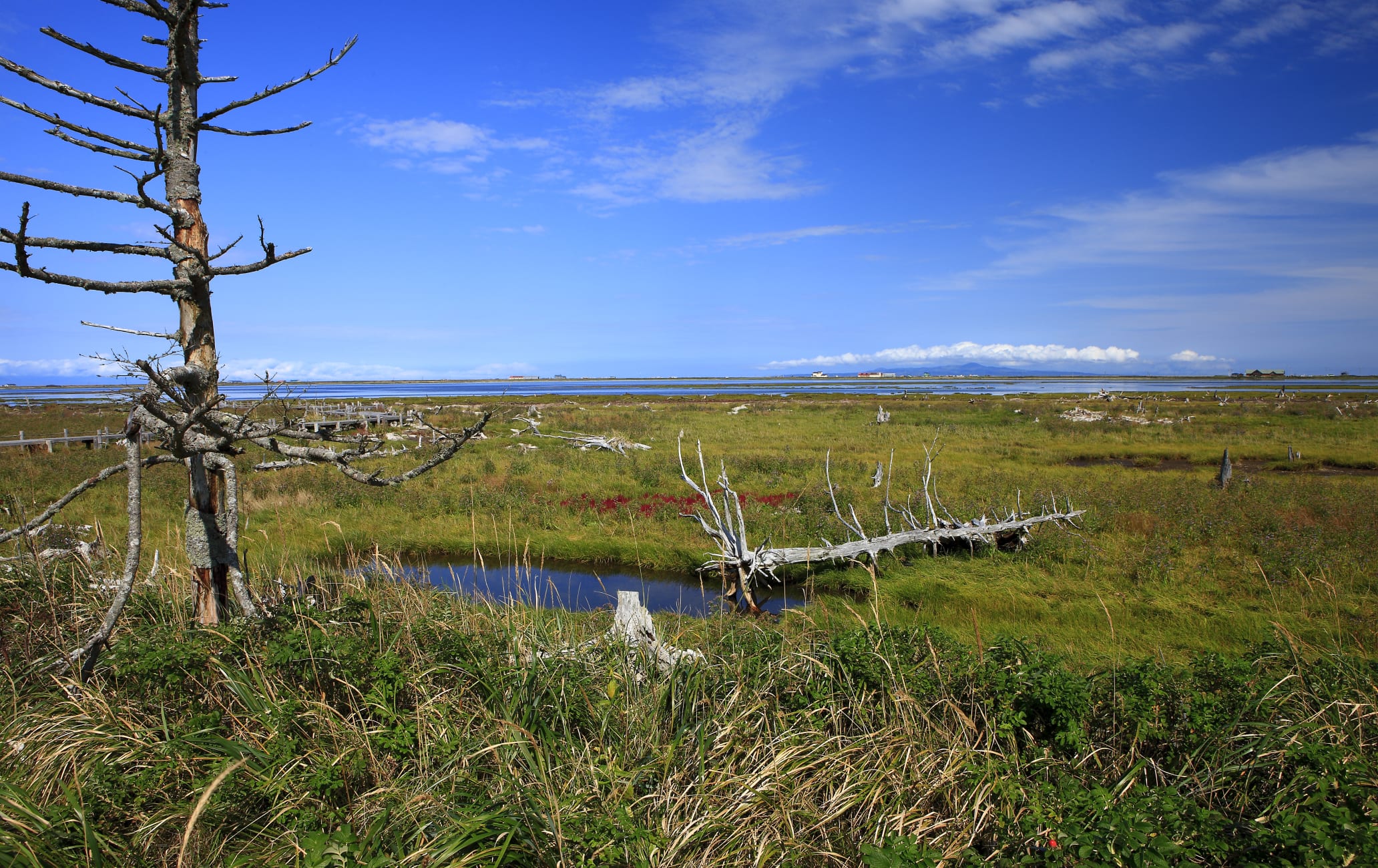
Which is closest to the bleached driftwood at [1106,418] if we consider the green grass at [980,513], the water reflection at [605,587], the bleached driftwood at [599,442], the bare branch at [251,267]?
the green grass at [980,513]

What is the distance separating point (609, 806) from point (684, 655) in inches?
61.1

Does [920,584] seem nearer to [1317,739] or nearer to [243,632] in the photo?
[1317,739]

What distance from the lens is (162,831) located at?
336cm

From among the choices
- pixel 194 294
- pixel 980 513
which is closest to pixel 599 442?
pixel 980 513

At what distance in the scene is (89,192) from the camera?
3.97 meters

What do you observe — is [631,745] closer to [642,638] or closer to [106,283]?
[642,638]

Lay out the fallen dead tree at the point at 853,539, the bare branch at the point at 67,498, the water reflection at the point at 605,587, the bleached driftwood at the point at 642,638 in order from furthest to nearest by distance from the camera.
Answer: the water reflection at the point at 605,587 → the fallen dead tree at the point at 853,539 → the bleached driftwood at the point at 642,638 → the bare branch at the point at 67,498

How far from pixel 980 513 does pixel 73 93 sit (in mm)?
16384

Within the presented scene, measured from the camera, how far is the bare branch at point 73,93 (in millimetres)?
3742

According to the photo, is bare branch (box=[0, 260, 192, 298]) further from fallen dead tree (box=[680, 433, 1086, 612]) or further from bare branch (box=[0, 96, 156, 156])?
fallen dead tree (box=[680, 433, 1086, 612])

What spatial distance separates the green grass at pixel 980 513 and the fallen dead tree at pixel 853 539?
0.43 metres

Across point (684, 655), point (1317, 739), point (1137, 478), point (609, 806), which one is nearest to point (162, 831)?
point (609, 806)

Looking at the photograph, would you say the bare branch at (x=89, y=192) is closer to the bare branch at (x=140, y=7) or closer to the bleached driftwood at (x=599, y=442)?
the bare branch at (x=140, y=7)

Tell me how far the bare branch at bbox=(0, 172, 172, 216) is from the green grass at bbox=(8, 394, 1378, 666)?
7.83 feet
